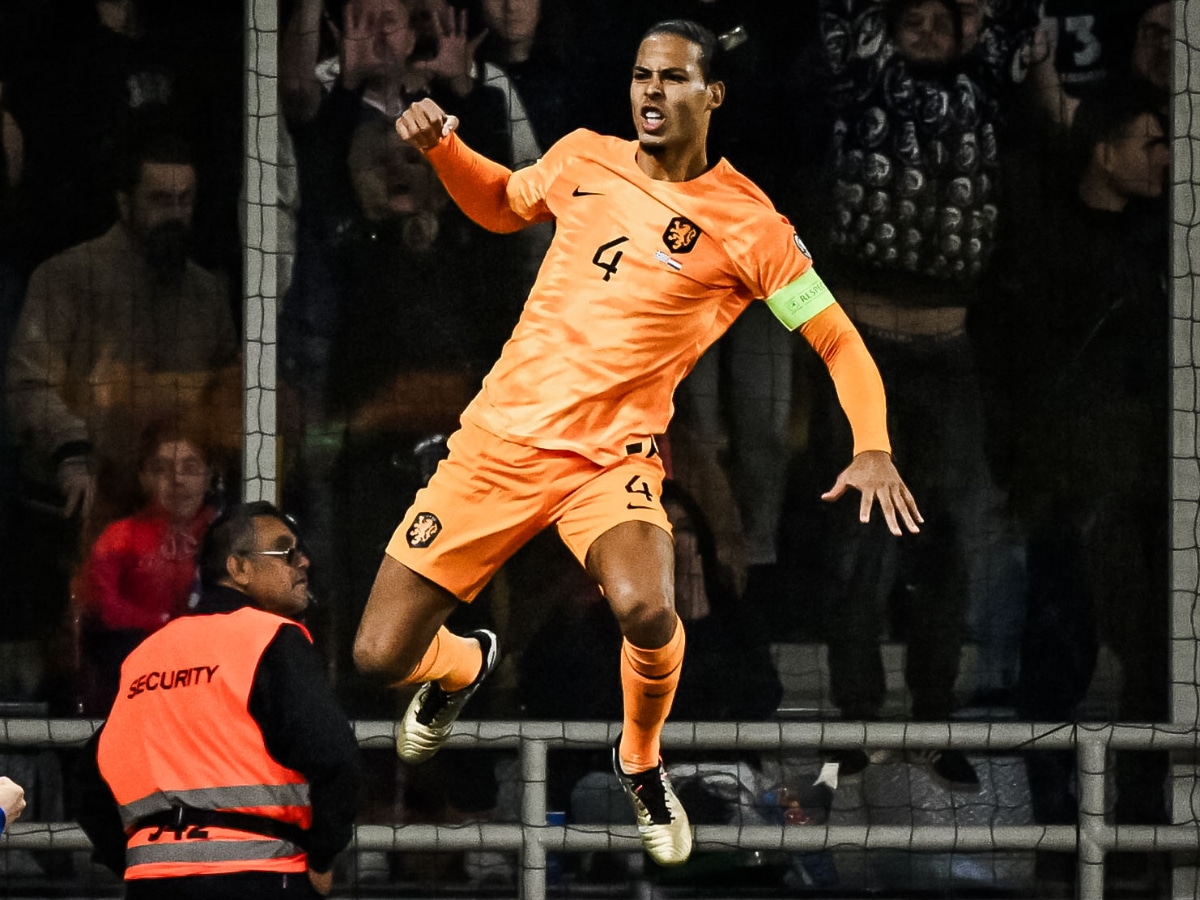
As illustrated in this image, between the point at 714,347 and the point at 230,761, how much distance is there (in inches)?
96.1

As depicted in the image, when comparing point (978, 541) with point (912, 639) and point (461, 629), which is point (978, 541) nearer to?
point (912, 639)

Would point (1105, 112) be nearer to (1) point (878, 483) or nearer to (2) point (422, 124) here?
(1) point (878, 483)

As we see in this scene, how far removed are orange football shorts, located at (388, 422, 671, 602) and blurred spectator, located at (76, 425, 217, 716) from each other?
1388 millimetres

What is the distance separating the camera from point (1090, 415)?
5.90 meters

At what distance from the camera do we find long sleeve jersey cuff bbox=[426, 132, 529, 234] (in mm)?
4668

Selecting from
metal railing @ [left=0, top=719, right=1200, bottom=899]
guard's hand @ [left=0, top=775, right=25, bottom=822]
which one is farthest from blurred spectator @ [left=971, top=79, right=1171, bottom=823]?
guard's hand @ [left=0, top=775, right=25, bottom=822]

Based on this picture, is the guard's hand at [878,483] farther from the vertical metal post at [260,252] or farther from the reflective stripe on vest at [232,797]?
the vertical metal post at [260,252]

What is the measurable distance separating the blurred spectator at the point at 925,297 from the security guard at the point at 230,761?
7.78ft

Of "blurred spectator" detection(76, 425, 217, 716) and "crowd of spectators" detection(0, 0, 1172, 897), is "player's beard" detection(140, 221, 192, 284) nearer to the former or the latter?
"crowd of spectators" detection(0, 0, 1172, 897)

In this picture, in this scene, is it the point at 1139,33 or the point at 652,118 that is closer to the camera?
the point at 652,118

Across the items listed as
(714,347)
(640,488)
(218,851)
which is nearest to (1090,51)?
(714,347)

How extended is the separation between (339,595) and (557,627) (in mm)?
679

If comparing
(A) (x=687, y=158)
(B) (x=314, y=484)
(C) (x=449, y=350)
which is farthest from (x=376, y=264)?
(A) (x=687, y=158)

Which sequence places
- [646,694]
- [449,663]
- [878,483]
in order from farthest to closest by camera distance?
1. [449,663]
2. [646,694]
3. [878,483]
